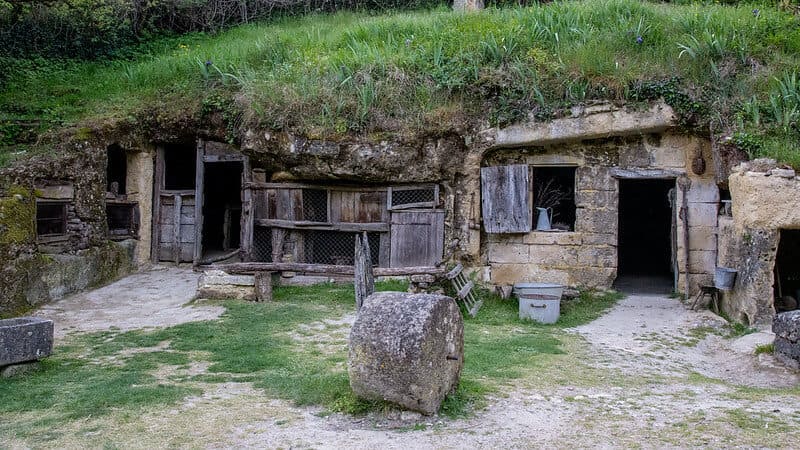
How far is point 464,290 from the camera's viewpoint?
1155cm

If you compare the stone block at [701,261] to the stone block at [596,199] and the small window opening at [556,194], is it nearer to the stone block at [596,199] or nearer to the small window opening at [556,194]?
the stone block at [596,199]

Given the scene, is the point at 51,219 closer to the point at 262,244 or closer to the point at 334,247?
the point at 262,244

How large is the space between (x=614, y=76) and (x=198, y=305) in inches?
329

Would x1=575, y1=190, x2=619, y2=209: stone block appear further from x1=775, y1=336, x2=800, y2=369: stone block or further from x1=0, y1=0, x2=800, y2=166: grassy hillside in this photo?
x1=775, y1=336, x2=800, y2=369: stone block

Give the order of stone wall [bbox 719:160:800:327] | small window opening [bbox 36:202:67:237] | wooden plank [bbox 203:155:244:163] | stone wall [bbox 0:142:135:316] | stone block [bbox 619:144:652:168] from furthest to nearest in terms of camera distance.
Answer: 1. wooden plank [bbox 203:155:244:163]
2. stone block [bbox 619:144:652:168]
3. small window opening [bbox 36:202:67:237]
4. stone wall [bbox 0:142:135:316]
5. stone wall [bbox 719:160:800:327]

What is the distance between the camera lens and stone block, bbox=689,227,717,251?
1204cm

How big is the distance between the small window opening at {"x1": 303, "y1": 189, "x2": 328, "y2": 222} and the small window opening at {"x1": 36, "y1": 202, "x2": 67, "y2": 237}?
14.7 ft

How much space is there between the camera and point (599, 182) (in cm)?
1256

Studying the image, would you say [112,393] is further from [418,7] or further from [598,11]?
[418,7]

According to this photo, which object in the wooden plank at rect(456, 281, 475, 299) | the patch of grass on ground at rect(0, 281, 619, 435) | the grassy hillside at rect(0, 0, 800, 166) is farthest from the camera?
the grassy hillside at rect(0, 0, 800, 166)

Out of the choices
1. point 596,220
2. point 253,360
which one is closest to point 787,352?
point 596,220

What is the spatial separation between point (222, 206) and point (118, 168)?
9.36ft

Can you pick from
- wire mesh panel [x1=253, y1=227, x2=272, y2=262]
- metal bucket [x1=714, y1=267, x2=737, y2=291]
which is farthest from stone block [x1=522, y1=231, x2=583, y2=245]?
wire mesh panel [x1=253, y1=227, x2=272, y2=262]

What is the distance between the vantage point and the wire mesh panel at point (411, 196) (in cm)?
1333
